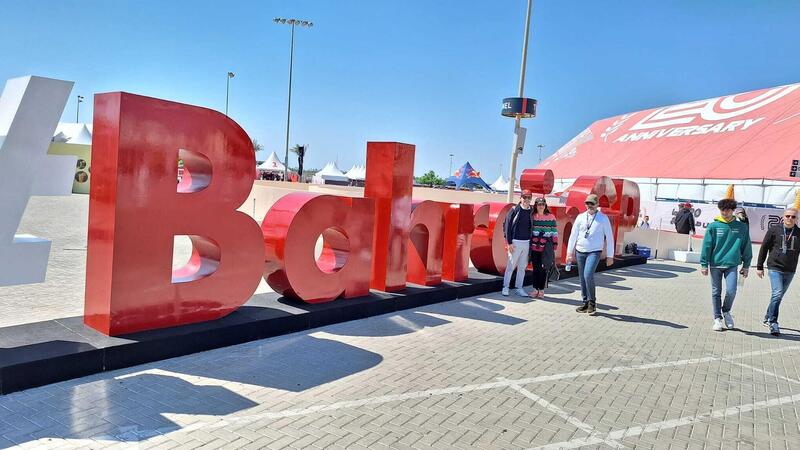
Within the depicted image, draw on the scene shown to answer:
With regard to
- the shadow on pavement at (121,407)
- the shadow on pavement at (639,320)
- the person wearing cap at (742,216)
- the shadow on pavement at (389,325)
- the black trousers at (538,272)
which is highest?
the person wearing cap at (742,216)

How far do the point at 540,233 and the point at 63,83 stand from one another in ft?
22.9

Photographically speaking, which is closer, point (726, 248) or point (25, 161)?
point (25, 161)

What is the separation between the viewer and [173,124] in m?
5.23

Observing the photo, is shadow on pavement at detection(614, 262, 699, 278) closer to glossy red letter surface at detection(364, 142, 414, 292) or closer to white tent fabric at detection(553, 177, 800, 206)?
glossy red letter surface at detection(364, 142, 414, 292)

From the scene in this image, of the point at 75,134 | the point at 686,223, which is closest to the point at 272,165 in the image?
the point at 75,134

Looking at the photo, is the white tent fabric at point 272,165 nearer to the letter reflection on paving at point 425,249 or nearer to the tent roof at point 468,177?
the tent roof at point 468,177

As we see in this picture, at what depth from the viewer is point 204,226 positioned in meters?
5.55

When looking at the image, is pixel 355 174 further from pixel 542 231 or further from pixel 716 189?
pixel 542 231

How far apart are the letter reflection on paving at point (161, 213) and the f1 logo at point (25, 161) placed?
0.43 m

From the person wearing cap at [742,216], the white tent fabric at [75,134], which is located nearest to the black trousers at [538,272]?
the person wearing cap at [742,216]

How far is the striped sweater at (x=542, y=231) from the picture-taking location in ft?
30.0

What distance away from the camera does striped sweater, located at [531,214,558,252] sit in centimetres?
913

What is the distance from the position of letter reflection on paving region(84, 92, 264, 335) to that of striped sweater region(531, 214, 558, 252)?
498cm

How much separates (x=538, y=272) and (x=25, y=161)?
742 cm
